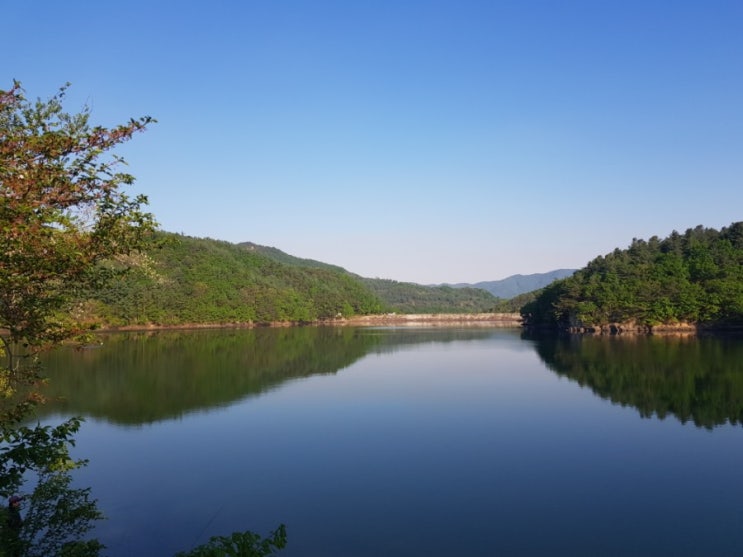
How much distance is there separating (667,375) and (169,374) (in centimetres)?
3379

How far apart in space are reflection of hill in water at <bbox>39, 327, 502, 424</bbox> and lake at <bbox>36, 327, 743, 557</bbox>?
272mm

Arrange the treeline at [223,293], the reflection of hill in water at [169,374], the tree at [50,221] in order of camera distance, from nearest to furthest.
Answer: the tree at [50,221] < the reflection of hill in water at [169,374] < the treeline at [223,293]

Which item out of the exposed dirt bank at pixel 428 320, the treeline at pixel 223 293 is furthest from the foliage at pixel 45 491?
the exposed dirt bank at pixel 428 320

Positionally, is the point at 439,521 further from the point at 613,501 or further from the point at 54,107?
the point at 54,107

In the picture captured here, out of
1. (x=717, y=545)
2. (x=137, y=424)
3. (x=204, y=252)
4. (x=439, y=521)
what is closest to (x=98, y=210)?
(x=439, y=521)

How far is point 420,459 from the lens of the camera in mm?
18594

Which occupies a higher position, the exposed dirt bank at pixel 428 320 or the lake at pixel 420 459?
the exposed dirt bank at pixel 428 320

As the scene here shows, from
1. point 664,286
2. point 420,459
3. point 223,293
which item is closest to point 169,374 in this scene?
point 420,459

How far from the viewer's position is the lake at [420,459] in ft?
41.1

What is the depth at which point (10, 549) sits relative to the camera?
23.5 ft

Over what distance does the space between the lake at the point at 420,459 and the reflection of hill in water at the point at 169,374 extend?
10.7 inches

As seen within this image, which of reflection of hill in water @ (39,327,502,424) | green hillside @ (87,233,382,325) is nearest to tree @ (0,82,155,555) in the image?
reflection of hill in water @ (39,327,502,424)

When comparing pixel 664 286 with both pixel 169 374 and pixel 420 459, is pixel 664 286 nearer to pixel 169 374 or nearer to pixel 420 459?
pixel 169 374

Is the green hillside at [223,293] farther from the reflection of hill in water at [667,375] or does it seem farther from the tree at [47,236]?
the tree at [47,236]
